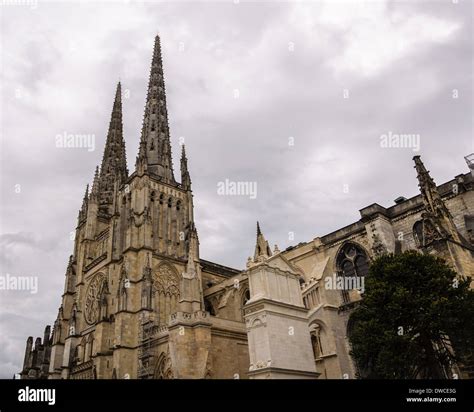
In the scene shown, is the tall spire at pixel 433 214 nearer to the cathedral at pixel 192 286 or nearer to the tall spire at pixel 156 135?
the cathedral at pixel 192 286

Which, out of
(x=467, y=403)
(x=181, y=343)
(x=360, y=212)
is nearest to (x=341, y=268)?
(x=360, y=212)

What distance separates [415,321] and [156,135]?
116ft

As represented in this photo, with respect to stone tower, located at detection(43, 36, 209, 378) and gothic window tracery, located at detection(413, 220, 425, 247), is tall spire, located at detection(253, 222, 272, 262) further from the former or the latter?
gothic window tracery, located at detection(413, 220, 425, 247)

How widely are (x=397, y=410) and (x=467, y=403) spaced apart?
130 centimetres

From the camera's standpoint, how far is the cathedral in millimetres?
16266

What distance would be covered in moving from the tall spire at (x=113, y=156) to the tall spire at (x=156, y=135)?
6.40m

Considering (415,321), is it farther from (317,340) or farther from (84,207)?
(84,207)

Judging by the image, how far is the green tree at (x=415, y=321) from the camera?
13.9 metres

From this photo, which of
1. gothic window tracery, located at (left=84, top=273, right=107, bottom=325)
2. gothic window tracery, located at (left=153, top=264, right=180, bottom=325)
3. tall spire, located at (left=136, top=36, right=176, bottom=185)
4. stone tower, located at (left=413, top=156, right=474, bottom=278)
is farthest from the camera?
tall spire, located at (left=136, top=36, right=176, bottom=185)

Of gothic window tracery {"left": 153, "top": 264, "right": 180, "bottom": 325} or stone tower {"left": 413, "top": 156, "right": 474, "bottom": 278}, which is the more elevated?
gothic window tracery {"left": 153, "top": 264, "right": 180, "bottom": 325}

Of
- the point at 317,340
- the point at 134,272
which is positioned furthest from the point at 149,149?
the point at 317,340

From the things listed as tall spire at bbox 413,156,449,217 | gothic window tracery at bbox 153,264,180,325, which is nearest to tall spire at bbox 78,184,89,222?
gothic window tracery at bbox 153,264,180,325

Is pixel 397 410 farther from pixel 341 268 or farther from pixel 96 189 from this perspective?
pixel 96 189

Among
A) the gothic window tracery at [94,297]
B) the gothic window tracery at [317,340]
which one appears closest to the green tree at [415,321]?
the gothic window tracery at [317,340]
